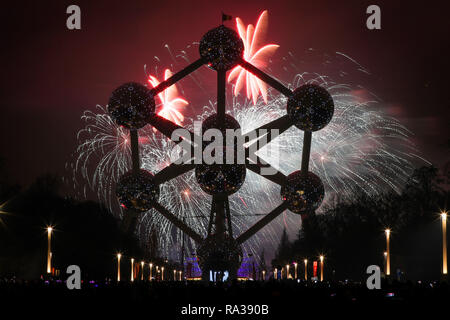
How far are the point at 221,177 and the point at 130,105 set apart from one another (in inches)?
222

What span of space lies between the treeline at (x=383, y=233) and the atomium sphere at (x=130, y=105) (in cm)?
1345

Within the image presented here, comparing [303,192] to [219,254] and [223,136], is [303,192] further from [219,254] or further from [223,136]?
[219,254]

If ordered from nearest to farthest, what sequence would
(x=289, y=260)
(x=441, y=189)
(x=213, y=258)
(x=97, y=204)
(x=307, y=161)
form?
(x=307, y=161) → (x=213, y=258) → (x=441, y=189) → (x=97, y=204) → (x=289, y=260)

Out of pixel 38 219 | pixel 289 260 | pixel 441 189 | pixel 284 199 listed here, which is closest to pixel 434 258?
pixel 441 189

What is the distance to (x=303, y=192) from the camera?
3544cm

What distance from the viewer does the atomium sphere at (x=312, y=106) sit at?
33156mm

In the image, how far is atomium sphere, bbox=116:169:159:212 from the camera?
35.5 metres

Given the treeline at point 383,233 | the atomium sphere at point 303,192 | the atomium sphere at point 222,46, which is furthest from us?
the treeline at point 383,233

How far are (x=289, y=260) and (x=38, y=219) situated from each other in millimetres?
65247

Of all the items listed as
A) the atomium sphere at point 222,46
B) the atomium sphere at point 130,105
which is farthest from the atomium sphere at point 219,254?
the atomium sphere at point 222,46

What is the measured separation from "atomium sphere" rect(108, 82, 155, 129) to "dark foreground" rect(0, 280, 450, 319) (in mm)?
11373

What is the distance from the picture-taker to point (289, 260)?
110m
